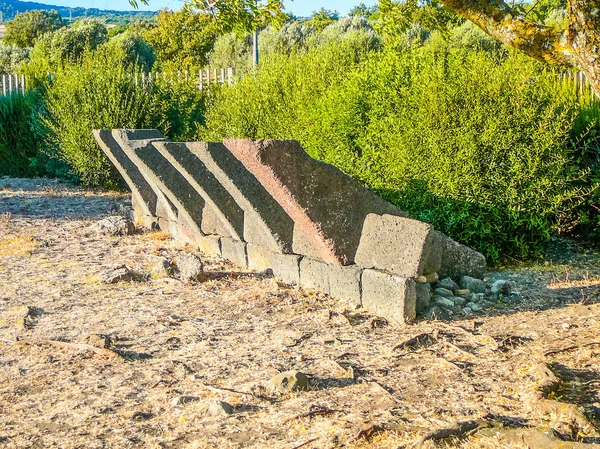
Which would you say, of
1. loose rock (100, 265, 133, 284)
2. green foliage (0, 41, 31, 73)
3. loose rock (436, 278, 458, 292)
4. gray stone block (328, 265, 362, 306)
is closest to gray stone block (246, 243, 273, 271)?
gray stone block (328, 265, 362, 306)

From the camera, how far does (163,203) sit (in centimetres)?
919

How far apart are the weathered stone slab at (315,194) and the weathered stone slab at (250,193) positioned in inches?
14.7

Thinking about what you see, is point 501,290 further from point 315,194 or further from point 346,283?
point 315,194

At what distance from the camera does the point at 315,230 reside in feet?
19.0

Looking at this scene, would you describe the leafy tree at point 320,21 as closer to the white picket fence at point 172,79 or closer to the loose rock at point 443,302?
the white picket fence at point 172,79

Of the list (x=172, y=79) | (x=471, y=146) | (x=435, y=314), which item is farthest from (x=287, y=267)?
Answer: (x=172, y=79)

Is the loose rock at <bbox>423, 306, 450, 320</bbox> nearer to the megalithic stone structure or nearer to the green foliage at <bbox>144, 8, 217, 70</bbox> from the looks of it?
the megalithic stone structure

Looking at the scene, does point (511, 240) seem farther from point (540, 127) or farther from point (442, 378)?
point (442, 378)

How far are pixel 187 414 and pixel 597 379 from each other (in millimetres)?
2128

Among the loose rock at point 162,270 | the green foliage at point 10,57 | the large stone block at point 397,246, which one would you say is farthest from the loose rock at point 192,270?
the green foliage at point 10,57

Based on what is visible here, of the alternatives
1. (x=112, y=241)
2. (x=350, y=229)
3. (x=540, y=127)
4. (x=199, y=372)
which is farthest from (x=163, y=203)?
(x=199, y=372)

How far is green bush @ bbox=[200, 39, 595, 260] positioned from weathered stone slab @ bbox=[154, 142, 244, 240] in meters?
1.58

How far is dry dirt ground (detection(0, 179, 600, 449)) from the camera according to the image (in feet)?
11.5

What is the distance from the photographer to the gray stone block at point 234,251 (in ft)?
23.6
